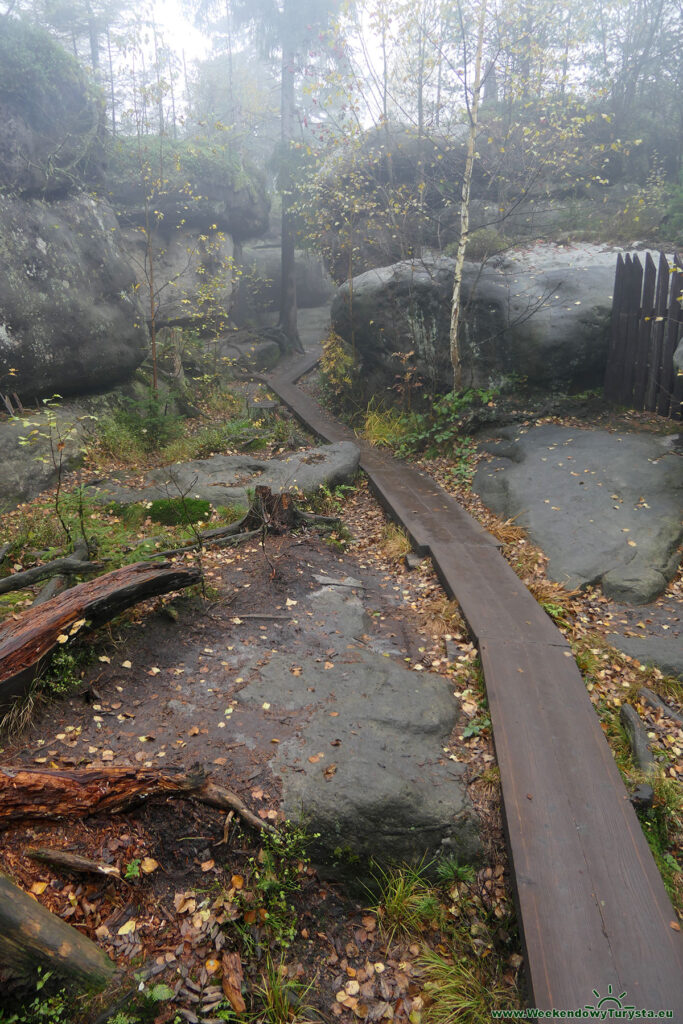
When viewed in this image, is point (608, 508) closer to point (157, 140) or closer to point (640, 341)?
point (640, 341)

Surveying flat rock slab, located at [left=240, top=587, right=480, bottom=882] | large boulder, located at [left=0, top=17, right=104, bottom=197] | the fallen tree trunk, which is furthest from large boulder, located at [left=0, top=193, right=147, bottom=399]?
flat rock slab, located at [left=240, top=587, right=480, bottom=882]

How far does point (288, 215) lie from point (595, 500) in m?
15.9

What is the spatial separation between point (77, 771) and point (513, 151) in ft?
50.8

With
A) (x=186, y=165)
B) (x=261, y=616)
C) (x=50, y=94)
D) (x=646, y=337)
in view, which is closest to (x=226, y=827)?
(x=261, y=616)

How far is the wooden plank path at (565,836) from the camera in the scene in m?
2.60

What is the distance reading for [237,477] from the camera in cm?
873

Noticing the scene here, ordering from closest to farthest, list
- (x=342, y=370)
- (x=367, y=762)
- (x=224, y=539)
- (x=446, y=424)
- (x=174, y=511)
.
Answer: (x=367, y=762) → (x=224, y=539) → (x=174, y=511) → (x=446, y=424) → (x=342, y=370)

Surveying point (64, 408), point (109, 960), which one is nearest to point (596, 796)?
point (109, 960)

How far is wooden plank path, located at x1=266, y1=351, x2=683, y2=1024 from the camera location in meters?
2.60

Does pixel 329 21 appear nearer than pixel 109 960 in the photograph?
No

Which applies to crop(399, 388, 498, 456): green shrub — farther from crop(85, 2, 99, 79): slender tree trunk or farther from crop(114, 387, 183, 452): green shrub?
crop(85, 2, 99, 79): slender tree trunk

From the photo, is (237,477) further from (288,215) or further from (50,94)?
(288,215)

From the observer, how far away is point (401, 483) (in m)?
9.05

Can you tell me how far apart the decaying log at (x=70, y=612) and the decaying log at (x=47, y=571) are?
87 centimetres
